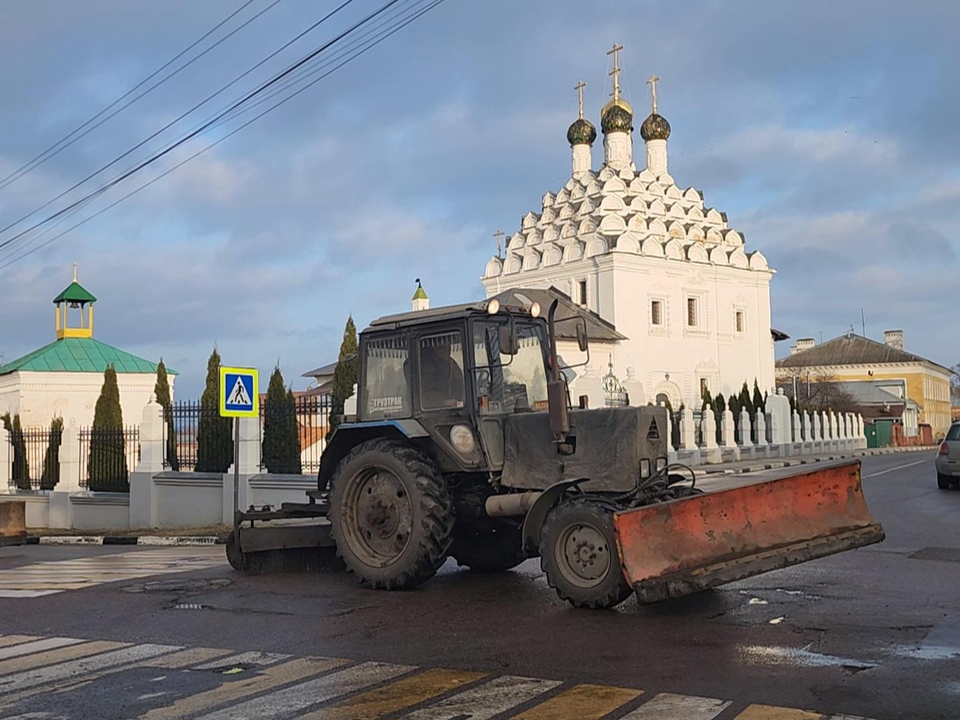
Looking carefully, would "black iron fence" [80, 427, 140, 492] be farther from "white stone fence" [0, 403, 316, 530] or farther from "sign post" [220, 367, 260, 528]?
"sign post" [220, 367, 260, 528]

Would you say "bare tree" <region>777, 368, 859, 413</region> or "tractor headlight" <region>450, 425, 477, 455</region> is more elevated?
"bare tree" <region>777, 368, 859, 413</region>

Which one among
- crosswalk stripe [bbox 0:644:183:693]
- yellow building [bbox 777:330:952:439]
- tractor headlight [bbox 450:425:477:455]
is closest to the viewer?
crosswalk stripe [bbox 0:644:183:693]

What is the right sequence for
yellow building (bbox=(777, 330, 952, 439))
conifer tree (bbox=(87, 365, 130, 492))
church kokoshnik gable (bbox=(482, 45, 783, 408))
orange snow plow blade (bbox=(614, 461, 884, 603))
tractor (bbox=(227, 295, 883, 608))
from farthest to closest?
yellow building (bbox=(777, 330, 952, 439))
church kokoshnik gable (bbox=(482, 45, 783, 408))
conifer tree (bbox=(87, 365, 130, 492))
tractor (bbox=(227, 295, 883, 608))
orange snow plow blade (bbox=(614, 461, 884, 603))

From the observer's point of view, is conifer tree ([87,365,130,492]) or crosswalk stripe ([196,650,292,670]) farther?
conifer tree ([87,365,130,492])

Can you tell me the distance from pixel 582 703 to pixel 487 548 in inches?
198

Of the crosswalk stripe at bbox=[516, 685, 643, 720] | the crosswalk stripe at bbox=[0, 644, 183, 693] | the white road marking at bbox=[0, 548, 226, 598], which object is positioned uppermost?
the white road marking at bbox=[0, 548, 226, 598]

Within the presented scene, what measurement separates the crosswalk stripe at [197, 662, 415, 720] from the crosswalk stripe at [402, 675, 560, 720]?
617 mm

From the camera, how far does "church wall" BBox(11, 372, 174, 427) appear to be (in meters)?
41.2

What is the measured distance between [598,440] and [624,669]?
2.61 metres

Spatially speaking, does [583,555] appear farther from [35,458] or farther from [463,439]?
→ [35,458]

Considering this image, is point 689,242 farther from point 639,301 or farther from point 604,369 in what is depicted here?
point 604,369

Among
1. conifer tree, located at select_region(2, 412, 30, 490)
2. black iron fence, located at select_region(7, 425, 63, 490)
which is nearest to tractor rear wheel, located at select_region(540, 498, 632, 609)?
black iron fence, located at select_region(7, 425, 63, 490)

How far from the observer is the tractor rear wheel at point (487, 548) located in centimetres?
1017

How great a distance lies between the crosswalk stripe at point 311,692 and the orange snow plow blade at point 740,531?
209cm
